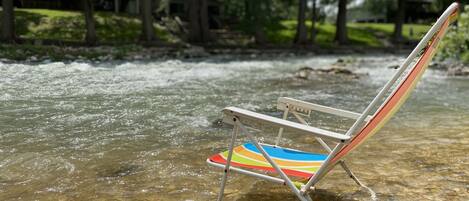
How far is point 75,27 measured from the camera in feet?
103

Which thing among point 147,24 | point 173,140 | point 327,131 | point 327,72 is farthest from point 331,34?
point 327,131

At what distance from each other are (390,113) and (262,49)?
2841 cm

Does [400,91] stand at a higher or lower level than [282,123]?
higher

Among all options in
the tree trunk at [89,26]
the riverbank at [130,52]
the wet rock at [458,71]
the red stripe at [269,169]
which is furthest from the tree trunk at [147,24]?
the red stripe at [269,169]

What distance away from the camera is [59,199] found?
14.7 feet

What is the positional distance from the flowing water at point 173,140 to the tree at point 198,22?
18658 mm

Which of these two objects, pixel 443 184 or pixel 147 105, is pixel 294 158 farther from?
pixel 147 105

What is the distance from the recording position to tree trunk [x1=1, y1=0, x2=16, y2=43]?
80.5 feet

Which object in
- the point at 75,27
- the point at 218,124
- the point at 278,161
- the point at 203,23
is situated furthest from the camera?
the point at 203,23

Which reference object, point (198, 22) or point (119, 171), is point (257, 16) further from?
point (119, 171)

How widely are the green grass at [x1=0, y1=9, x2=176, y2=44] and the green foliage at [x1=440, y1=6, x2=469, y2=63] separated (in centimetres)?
1735

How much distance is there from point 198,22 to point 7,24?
12.6 m

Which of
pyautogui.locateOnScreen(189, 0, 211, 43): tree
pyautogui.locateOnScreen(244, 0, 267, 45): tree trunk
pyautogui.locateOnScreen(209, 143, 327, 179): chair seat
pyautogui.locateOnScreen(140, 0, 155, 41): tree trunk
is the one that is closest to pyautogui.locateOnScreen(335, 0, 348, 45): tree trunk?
pyautogui.locateOnScreen(244, 0, 267, 45): tree trunk

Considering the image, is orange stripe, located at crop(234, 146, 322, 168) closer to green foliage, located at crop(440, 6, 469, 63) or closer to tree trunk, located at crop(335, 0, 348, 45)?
green foliage, located at crop(440, 6, 469, 63)
